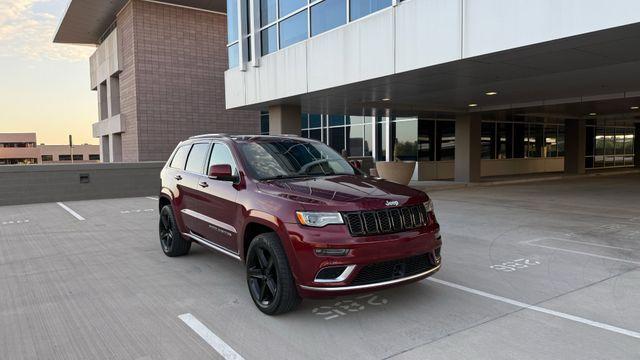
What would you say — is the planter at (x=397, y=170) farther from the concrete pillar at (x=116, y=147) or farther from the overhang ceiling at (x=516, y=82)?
the concrete pillar at (x=116, y=147)

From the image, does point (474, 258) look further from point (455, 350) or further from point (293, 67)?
point (293, 67)

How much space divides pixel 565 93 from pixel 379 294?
14382 millimetres

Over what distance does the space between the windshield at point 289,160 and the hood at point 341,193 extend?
24 centimetres

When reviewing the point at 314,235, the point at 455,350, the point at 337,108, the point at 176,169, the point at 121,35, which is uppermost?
the point at 121,35

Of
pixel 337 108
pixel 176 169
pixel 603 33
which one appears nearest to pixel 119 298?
pixel 176 169

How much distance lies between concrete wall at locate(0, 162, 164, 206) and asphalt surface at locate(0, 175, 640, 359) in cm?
737

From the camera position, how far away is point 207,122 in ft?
112

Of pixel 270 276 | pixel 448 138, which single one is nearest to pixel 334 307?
pixel 270 276

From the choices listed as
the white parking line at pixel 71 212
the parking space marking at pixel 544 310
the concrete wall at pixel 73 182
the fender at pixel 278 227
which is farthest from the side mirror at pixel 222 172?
the concrete wall at pixel 73 182

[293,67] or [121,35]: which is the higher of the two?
[121,35]

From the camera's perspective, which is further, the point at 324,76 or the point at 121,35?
the point at 121,35

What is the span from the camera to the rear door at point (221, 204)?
5182 mm

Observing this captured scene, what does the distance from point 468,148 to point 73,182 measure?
52.7ft

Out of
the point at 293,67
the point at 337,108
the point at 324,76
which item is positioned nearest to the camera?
the point at 324,76
